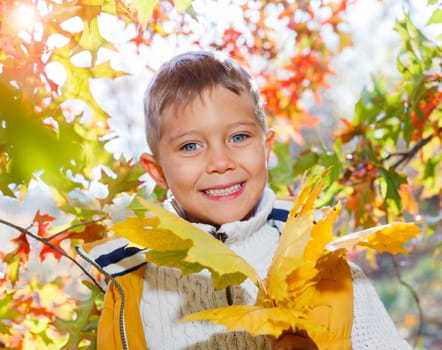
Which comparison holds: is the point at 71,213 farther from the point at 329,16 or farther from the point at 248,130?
the point at 329,16

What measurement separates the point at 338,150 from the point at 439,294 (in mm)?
5270

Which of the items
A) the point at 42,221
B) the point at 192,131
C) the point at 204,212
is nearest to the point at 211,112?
the point at 192,131

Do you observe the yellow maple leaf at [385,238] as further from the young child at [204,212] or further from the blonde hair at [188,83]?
the blonde hair at [188,83]

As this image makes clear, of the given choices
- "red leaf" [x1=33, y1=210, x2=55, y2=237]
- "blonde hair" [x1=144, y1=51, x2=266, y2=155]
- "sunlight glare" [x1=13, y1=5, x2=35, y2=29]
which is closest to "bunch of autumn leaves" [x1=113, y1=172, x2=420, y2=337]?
"blonde hair" [x1=144, y1=51, x2=266, y2=155]

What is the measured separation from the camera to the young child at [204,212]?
3.39 ft

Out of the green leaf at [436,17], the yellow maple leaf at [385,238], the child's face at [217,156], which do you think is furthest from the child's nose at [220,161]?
the green leaf at [436,17]

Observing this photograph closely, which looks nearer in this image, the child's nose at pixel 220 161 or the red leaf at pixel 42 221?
the child's nose at pixel 220 161

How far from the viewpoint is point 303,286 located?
0.69m

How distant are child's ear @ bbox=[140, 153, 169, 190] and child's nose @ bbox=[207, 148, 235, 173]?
0.69 feet

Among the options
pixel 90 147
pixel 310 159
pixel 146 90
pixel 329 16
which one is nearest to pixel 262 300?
pixel 146 90

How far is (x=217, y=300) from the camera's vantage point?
108 centimetres

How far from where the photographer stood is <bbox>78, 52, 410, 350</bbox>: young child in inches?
40.6

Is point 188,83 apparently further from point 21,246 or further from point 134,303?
point 21,246

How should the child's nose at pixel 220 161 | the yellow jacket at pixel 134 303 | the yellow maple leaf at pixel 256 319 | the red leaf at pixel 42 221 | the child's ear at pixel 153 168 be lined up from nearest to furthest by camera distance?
the yellow maple leaf at pixel 256 319 < the yellow jacket at pixel 134 303 < the child's nose at pixel 220 161 < the child's ear at pixel 153 168 < the red leaf at pixel 42 221
